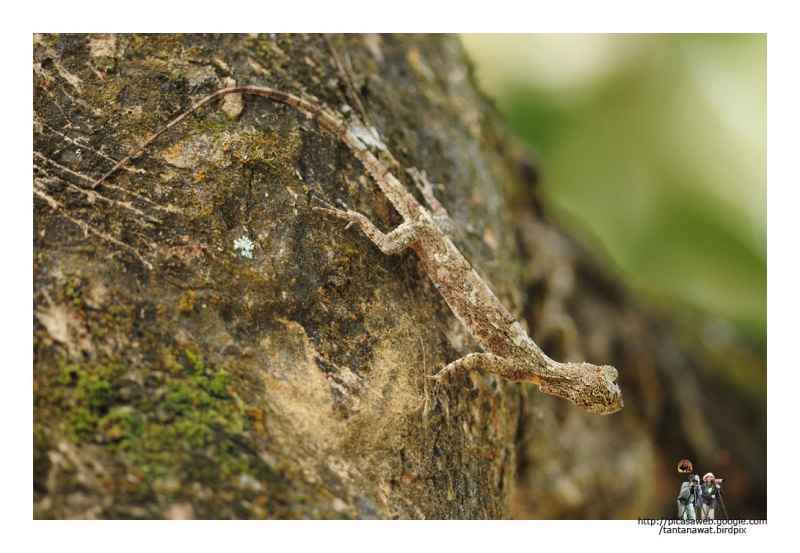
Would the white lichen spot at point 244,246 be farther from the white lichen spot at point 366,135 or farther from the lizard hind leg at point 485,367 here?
the lizard hind leg at point 485,367

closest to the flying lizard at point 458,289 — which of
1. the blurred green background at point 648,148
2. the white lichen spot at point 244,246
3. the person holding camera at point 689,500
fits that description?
the white lichen spot at point 244,246

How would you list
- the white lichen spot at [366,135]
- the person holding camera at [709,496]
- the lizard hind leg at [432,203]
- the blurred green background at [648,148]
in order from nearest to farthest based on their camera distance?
the white lichen spot at [366,135] → the person holding camera at [709,496] → the lizard hind leg at [432,203] → the blurred green background at [648,148]

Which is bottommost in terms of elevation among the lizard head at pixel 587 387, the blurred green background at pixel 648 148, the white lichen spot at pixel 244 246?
the lizard head at pixel 587 387

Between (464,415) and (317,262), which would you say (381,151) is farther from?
(464,415)

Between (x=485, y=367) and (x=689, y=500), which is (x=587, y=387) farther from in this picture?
(x=689, y=500)

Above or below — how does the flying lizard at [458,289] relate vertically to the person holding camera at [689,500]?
above

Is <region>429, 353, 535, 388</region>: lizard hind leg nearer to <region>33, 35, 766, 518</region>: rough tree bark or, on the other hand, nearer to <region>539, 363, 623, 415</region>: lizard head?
<region>33, 35, 766, 518</region>: rough tree bark
